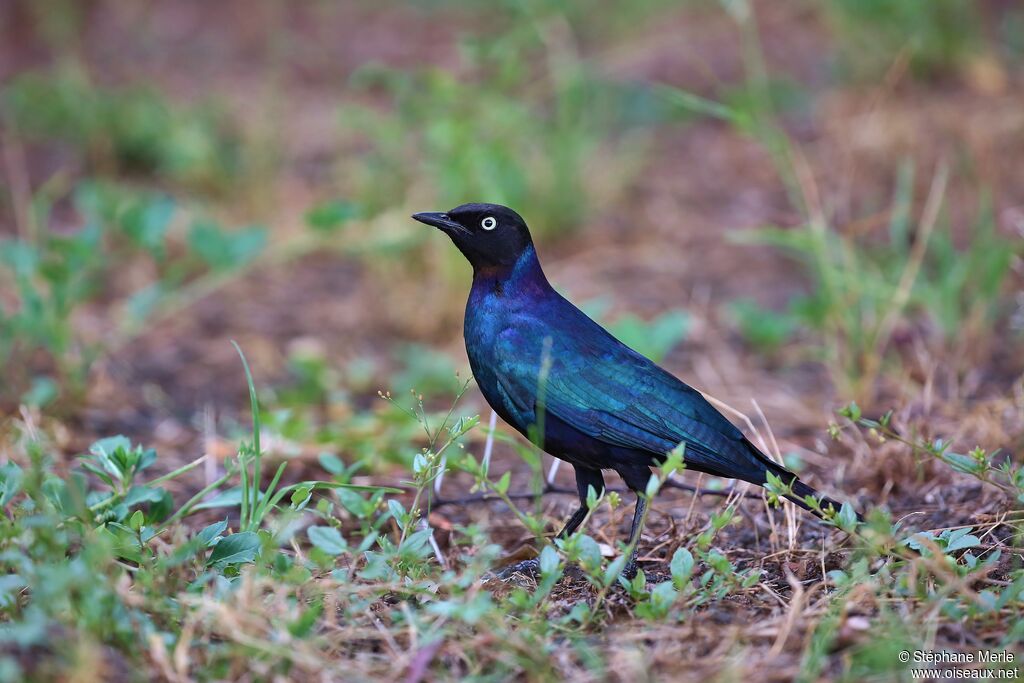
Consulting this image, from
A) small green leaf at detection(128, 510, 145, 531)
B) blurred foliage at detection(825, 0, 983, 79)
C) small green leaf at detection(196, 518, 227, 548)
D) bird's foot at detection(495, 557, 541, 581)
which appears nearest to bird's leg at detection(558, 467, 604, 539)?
bird's foot at detection(495, 557, 541, 581)

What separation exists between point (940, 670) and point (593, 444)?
3.41 feet

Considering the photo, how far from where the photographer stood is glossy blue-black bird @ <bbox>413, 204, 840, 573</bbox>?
9.45ft

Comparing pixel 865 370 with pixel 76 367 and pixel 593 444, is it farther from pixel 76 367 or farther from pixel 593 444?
pixel 76 367

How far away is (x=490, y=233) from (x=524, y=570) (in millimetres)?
931

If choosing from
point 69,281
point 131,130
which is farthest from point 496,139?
point 131,130

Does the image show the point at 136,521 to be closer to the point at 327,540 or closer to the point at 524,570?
the point at 327,540

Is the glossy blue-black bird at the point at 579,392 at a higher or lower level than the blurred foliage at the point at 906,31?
lower

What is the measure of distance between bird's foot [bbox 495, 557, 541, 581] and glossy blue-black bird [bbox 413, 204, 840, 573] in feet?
0.37

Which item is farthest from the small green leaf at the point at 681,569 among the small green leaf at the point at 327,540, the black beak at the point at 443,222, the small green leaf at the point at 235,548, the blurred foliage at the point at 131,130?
the blurred foliage at the point at 131,130

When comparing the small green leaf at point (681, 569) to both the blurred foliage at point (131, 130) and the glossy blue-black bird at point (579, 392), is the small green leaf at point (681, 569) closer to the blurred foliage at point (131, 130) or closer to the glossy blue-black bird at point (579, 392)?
the glossy blue-black bird at point (579, 392)

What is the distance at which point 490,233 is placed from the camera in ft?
10.3

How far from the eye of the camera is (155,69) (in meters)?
8.91

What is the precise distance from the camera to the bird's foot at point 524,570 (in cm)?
289

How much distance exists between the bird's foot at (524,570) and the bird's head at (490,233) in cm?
83
